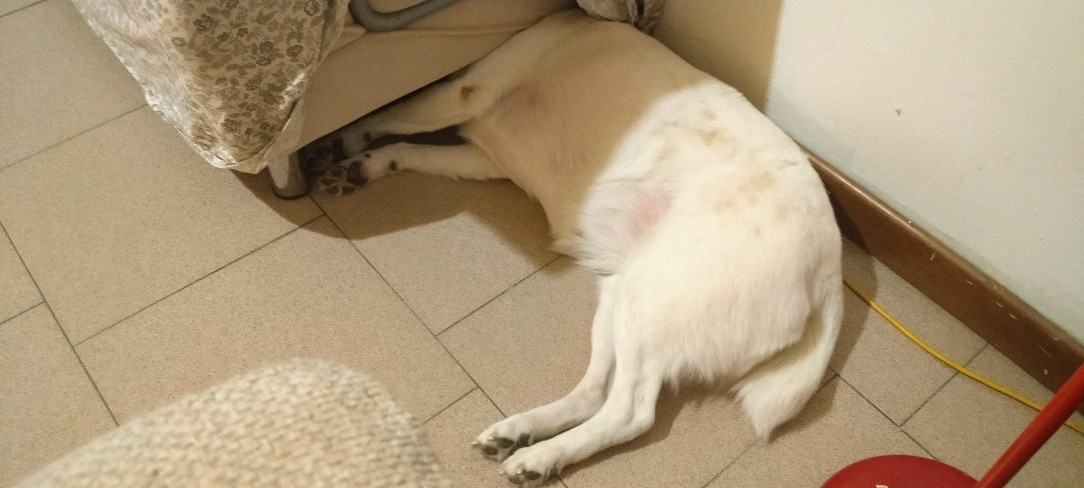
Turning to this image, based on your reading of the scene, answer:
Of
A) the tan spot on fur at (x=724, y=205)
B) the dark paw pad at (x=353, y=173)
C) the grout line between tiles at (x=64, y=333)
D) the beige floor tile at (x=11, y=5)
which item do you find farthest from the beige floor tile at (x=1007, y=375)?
the beige floor tile at (x=11, y=5)

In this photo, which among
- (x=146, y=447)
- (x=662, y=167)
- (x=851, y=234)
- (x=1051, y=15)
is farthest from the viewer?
(x=851, y=234)

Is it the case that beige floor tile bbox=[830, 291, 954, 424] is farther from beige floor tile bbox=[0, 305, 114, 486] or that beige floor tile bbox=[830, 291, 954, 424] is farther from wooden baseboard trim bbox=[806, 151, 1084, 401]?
beige floor tile bbox=[0, 305, 114, 486]

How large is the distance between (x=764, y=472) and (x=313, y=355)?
3.14ft

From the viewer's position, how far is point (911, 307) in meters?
1.63

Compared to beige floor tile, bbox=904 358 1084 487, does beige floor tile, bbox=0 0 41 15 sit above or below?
above

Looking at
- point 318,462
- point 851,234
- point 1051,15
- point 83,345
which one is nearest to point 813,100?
point 851,234

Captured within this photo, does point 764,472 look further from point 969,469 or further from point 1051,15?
point 1051,15

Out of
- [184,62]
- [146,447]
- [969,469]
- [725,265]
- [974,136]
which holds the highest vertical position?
[146,447]

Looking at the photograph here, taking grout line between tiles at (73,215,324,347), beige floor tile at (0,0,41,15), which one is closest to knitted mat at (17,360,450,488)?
grout line between tiles at (73,215,324,347)

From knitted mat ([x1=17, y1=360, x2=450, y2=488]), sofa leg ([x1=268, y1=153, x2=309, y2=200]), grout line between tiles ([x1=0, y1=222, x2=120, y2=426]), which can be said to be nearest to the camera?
knitted mat ([x1=17, y1=360, x2=450, y2=488])

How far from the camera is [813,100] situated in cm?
163

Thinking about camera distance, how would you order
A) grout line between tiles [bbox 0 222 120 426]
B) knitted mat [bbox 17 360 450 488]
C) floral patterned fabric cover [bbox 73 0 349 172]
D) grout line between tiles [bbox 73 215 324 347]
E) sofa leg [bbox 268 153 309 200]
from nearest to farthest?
1. knitted mat [bbox 17 360 450 488]
2. floral patterned fabric cover [bbox 73 0 349 172]
3. grout line between tiles [bbox 0 222 120 426]
4. grout line between tiles [bbox 73 215 324 347]
5. sofa leg [bbox 268 153 309 200]

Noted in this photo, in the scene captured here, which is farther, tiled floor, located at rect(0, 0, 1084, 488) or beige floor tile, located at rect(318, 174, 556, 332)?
beige floor tile, located at rect(318, 174, 556, 332)

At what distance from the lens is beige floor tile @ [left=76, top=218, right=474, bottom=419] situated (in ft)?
4.82
